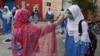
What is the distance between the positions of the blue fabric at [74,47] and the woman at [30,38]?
1.59ft

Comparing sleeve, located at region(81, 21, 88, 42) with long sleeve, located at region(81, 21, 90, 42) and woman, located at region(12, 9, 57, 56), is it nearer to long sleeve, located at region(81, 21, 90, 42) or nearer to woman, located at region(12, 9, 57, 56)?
long sleeve, located at region(81, 21, 90, 42)

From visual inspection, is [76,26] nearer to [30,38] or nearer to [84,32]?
[84,32]

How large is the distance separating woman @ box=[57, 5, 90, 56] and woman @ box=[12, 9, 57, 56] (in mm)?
449

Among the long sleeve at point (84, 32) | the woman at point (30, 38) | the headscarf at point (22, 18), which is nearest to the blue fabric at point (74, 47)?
the long sleeve at point (84, 32)

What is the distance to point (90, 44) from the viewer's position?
20.7ft

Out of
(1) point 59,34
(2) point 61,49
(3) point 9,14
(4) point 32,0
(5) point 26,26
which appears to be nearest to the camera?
(5) point 26,26

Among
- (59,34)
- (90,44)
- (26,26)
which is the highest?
(26,26)

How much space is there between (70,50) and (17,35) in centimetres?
124

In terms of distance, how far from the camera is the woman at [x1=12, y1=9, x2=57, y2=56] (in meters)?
5.66

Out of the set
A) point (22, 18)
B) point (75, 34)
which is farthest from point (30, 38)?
point (75, 34)

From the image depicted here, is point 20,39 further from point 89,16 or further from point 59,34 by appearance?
point 89,16

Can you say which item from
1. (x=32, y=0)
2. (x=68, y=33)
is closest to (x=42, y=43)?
(x=68, y=33)

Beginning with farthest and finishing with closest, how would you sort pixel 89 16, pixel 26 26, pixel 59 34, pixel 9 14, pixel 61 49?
pixel 89 16, pixel 59 34, pixel 9 14, pixel 61 49, pixel 26 26

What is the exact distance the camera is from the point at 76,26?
6.21m
